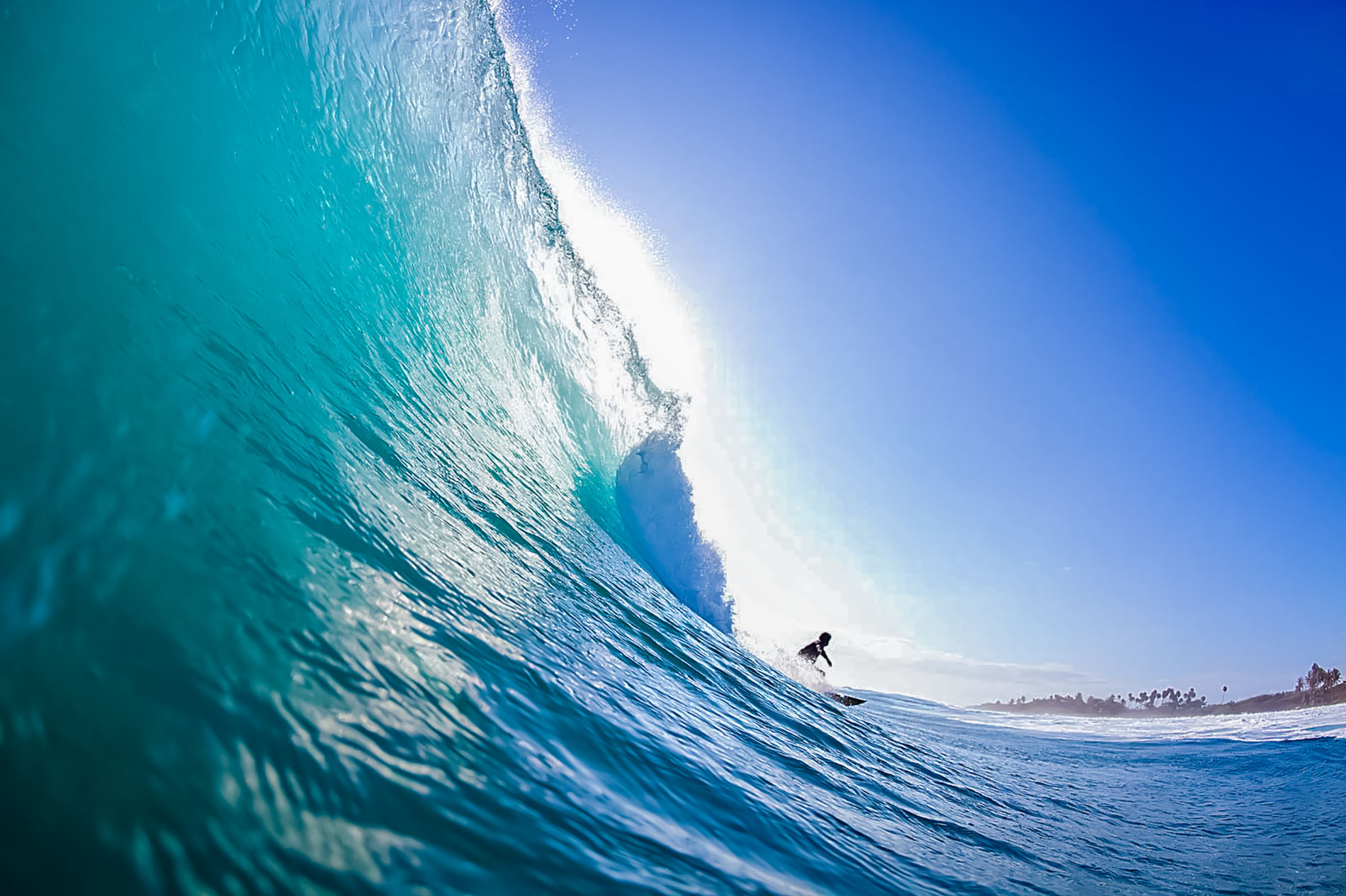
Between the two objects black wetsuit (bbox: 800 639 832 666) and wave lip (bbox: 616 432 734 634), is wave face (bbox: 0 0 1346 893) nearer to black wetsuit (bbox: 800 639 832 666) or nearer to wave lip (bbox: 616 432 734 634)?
wave lip (bbox: 616 432 734 634)

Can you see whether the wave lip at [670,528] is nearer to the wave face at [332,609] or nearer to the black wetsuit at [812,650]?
the wave face at [332,609]

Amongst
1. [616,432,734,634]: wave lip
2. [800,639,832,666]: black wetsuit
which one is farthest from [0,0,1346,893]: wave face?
[800,639,832,666]: black wetsuit

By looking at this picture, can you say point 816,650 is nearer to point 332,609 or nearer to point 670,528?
point 670,528

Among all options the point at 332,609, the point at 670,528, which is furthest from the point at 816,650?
the point at 332,609

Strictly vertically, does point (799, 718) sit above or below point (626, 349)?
below

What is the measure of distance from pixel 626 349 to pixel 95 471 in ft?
29.1

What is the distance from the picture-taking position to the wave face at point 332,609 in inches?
48.0

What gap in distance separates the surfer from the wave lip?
268 cm

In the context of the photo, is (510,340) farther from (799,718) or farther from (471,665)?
(471,665)

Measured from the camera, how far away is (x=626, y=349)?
10406 millimetres

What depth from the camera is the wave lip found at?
823 cm

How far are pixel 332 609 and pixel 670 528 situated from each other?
7.13 m

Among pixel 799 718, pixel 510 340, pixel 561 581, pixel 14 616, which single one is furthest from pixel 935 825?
pixel 510 340

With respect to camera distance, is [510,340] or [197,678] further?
[510,340]
